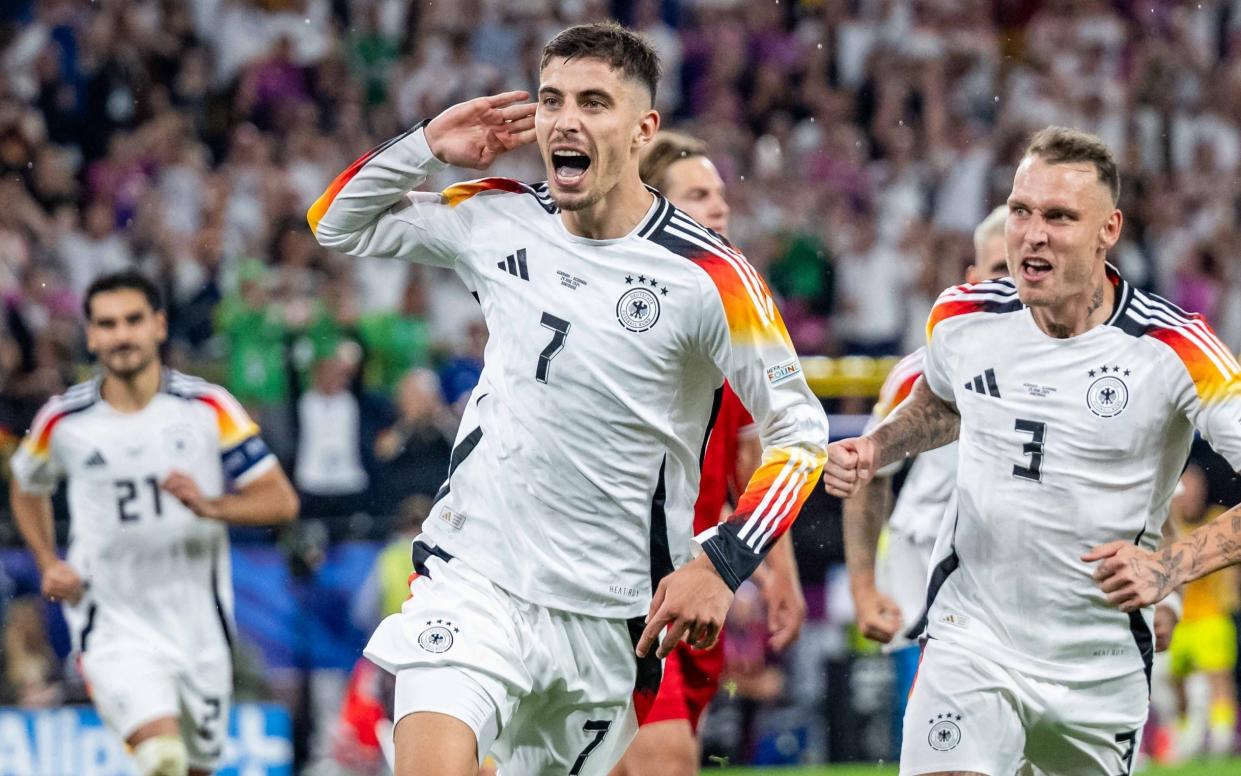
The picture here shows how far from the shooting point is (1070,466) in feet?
18.7

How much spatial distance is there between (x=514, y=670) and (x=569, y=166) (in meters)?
1.37

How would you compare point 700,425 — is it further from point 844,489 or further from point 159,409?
point 159,409

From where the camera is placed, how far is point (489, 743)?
5.05m

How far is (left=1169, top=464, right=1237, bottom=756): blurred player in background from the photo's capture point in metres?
11.5

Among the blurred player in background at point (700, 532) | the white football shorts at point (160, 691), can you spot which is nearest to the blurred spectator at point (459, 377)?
the white football shorts at point (160, 691)

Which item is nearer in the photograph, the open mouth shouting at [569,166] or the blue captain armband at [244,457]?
the open mouth shouting at [569,166]

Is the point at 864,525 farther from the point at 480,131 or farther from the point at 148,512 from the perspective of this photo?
the point at 148,512

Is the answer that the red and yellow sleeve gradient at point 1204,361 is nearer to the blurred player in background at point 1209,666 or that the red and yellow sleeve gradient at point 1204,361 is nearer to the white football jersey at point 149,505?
the white football jersey at point 149,505

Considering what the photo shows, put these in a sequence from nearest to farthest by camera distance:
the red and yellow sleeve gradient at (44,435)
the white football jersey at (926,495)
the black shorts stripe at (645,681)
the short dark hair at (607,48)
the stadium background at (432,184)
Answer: the short dark hair at (607,48)
the black shorts stripe at (645,681)
the white football jersey at (926,495)
the red and yellow sleeve gradient at (44,435)
the stadium background at (432,184)

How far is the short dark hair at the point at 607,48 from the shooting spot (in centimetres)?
527

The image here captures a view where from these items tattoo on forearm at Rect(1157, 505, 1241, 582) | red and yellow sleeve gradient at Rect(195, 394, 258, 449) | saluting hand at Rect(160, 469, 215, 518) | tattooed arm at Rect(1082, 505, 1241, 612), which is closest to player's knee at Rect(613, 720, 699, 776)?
tattooed arm at Rect(1082, 505, 1241, 612)

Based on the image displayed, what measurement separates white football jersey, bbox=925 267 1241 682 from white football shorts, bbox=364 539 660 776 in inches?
42.7

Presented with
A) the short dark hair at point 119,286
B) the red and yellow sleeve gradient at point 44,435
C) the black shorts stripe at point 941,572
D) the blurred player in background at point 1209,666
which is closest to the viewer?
the black shorts stripe at point 941,572

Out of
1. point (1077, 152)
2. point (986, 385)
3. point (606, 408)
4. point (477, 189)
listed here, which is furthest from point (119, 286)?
point (1077, 152)
